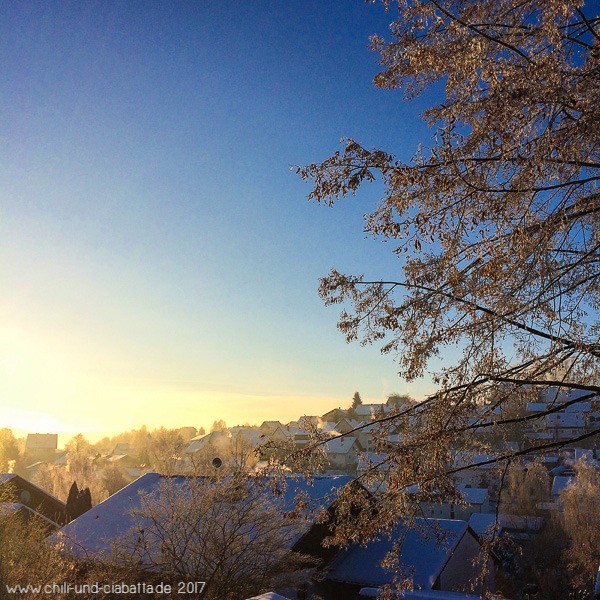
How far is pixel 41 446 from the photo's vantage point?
386 feet

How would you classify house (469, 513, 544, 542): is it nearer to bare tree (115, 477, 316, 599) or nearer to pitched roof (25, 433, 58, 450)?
bare tree (115, 477, 316, 599)

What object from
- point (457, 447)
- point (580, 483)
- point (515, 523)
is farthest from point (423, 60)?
point (515, 523)

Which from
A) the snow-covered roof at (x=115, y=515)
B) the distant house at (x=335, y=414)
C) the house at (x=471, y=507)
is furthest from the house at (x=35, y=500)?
the distant house at (x=335, y=414)

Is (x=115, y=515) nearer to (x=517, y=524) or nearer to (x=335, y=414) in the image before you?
(x=517, y=524)

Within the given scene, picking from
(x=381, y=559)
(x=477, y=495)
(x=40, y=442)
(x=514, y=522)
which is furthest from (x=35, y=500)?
(x=40, y=442)

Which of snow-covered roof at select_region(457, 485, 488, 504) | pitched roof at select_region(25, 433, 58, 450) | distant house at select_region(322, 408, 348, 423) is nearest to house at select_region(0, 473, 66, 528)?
snow-covered roof at select_region(457, 485, 488, 504)

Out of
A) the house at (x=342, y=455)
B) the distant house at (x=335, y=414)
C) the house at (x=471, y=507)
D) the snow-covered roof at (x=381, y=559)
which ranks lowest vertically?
the house at (x=471, y=507)

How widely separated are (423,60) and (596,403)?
4.88m

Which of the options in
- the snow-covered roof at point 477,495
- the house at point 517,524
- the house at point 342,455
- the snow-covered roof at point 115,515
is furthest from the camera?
the house at point 342,455

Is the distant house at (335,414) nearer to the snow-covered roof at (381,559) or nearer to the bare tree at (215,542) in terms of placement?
the snow-covered roof at (381,559)

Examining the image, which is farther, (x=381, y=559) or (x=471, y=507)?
(x=471, y=507)

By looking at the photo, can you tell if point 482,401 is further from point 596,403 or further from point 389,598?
point 389,598

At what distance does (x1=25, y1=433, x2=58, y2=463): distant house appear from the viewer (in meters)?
116

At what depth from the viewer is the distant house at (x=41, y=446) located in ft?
380
